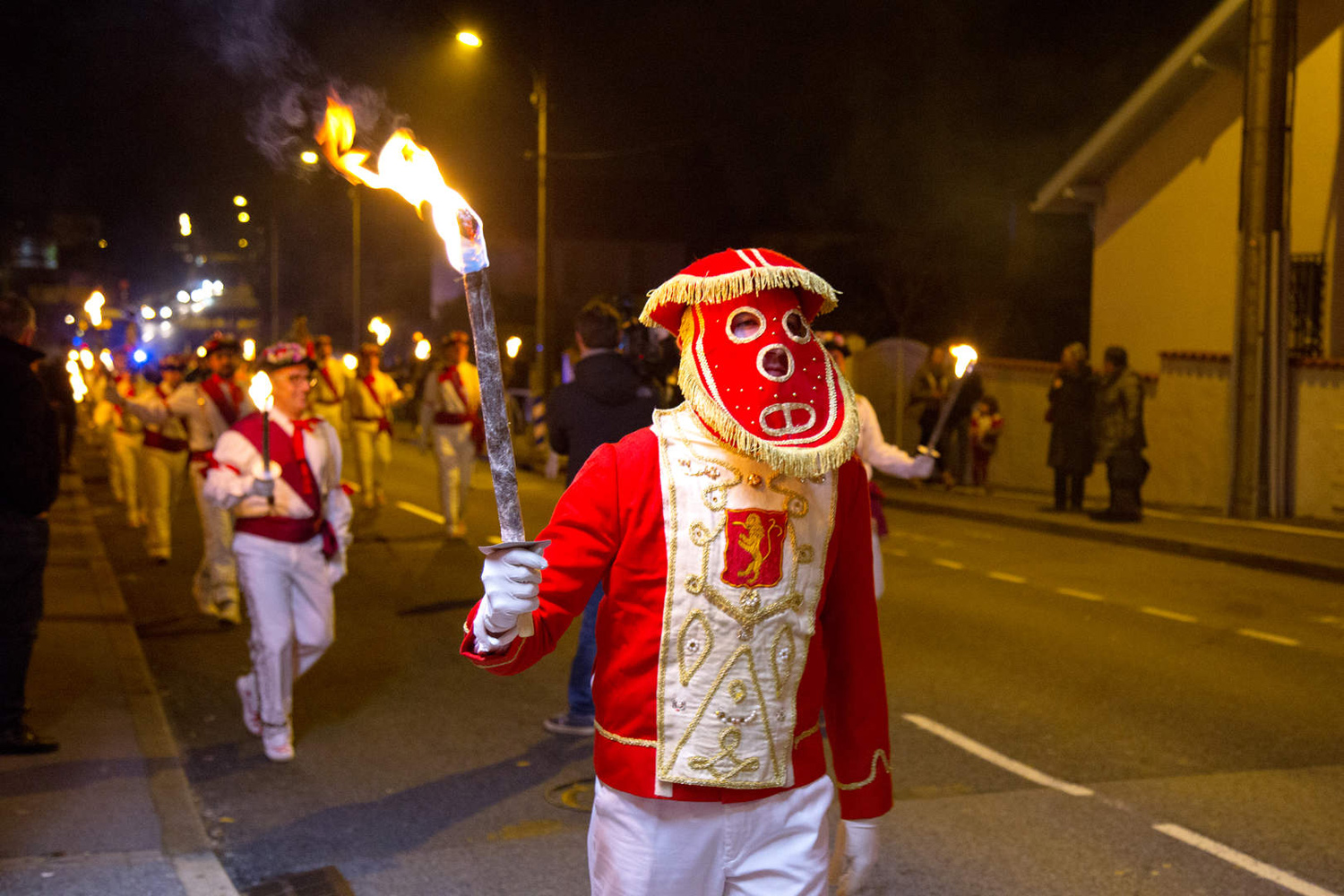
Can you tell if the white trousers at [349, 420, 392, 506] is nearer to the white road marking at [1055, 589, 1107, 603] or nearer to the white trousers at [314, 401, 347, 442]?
the white trousers at [314, 401, 347, 442]

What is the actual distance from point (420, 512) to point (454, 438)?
261 cm

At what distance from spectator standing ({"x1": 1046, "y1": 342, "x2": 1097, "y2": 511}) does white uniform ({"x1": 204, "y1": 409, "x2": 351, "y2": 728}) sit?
37.4 ft

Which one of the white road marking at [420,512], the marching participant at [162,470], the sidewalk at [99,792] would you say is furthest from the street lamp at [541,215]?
the sidewalk at [99,792]

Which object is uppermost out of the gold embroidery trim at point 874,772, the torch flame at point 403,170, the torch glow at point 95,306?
the torch glow at point 95,306

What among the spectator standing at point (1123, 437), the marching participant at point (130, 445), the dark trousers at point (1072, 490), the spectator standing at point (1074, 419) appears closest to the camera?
the marching participant at point (130, 445)

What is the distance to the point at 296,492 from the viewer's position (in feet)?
21.2

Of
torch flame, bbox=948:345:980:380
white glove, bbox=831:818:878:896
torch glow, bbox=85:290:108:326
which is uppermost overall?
torch glow, bbox=85:290:108:326

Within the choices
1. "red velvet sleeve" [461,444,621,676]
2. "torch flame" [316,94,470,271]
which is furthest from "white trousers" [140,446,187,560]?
"red velvet sleeve" [461,444,621,676]

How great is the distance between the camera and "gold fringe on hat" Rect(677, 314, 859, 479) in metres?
2.67

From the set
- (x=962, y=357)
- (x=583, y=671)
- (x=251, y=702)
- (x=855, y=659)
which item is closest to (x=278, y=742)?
(x=251, y=702)

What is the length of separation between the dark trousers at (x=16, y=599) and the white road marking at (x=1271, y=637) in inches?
292

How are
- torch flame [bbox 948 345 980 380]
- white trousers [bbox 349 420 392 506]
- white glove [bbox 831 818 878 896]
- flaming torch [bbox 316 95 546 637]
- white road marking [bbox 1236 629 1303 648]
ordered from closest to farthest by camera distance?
flaming torch [bbox 316 95 546 637] → white glove [bbox 831 818 878 896] → torch flame [bbox 948 345 980 380] → white road marking [bbox 1236 629 1303 648] → white trousers [bbox 349 420 392 506]

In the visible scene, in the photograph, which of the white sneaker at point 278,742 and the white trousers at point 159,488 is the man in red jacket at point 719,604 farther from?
the white trousers at point 159,488

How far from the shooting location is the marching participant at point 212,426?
389 inches
